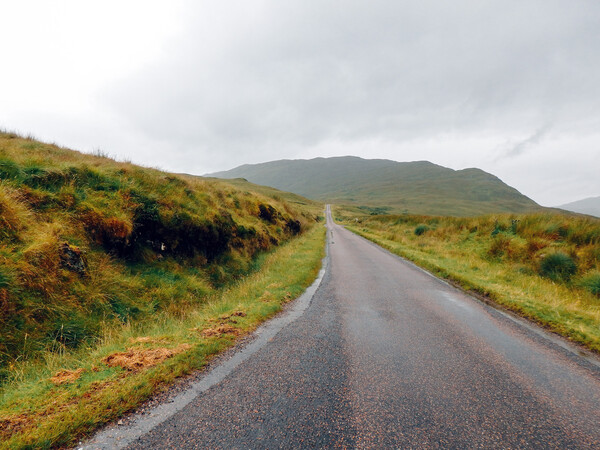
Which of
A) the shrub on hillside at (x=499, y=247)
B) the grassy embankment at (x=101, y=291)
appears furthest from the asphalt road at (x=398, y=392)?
the shrub on hillside at (x=499, y=247)

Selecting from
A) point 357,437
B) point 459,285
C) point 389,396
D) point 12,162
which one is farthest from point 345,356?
point 12,162

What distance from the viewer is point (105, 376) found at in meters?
3.20

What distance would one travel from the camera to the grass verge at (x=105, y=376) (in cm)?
234

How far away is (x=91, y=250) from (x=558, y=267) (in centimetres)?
1503

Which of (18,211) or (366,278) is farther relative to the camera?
(366,278)

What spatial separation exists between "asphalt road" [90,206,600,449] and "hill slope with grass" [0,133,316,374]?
131 inches

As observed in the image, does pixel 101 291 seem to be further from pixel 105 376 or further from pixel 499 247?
pixel 499 247

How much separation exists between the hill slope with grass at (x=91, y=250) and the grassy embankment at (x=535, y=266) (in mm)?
8641

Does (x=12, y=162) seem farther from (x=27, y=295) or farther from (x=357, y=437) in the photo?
(x=357, y=437)

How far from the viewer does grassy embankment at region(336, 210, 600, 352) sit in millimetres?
6052

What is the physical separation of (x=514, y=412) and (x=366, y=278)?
6.66 meters

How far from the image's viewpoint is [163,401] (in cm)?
289

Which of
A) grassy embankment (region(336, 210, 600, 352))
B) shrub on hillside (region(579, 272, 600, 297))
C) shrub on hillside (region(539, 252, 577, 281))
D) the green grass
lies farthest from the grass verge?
shrub on hillside (region(539, 252, 577, 281))

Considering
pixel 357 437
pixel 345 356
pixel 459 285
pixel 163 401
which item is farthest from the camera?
pixel 459 285
